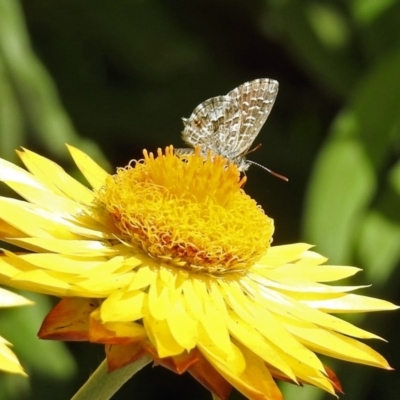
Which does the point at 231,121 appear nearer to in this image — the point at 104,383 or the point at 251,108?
the point at 251,108

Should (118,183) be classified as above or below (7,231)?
above

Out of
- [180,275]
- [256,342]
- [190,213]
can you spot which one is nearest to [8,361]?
[256,342]

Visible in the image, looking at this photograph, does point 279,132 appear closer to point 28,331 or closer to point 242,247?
point 28,331

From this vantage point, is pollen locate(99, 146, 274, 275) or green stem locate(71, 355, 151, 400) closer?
green stem locate(71, 355, 151, 400)

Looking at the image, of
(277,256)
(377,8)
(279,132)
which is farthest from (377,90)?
(277,256)

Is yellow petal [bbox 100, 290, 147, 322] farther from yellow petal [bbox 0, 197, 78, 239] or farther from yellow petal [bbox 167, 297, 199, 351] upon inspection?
yellow petal [bbox 0, 197, 78, 239]

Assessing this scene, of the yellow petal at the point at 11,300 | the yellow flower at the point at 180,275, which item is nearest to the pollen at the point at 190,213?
the yellow flower at the point at 180,275

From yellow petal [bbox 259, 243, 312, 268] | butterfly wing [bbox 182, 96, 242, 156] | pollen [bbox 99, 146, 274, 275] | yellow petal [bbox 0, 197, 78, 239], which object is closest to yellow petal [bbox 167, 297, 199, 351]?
pollen [bbox 99, 146, 274, 275]
